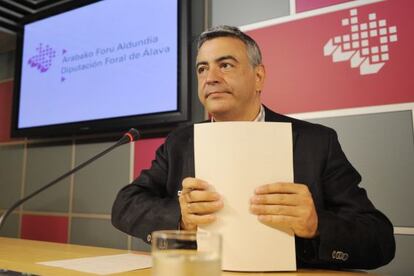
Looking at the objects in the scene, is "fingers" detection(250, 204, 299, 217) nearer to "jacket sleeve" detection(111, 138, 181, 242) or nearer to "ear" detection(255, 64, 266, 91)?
"jacket sleeve" detection(111, 138, 181, 242)

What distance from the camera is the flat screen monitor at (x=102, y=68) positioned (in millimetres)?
2016

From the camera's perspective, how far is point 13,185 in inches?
107

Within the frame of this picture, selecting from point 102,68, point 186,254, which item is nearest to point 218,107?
point 186,254

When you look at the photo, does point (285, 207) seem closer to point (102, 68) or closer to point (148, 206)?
point (148, 206)

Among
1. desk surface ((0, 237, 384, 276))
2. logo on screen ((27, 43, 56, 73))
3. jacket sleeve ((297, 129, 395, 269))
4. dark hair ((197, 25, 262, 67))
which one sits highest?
logo on screen ((27, 43, 56, 73))

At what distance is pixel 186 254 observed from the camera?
556 mm

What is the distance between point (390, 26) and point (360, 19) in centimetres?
13

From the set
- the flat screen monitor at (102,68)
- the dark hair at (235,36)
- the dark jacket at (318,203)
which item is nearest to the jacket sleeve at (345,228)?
the dark jacket at (318,203)

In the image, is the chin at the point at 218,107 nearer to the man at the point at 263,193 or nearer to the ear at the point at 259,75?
the man at the point at 263,193

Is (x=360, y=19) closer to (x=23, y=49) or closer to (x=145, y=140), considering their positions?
(x=145, y=140)

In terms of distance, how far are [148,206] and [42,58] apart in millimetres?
1773

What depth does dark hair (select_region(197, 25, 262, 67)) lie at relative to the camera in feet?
4.73

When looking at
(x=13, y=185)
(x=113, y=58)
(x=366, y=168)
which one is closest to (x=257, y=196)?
(x=366, y=168)

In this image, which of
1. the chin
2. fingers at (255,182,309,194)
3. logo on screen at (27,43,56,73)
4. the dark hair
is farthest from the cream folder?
logo on screen at (27,43,56,73)
